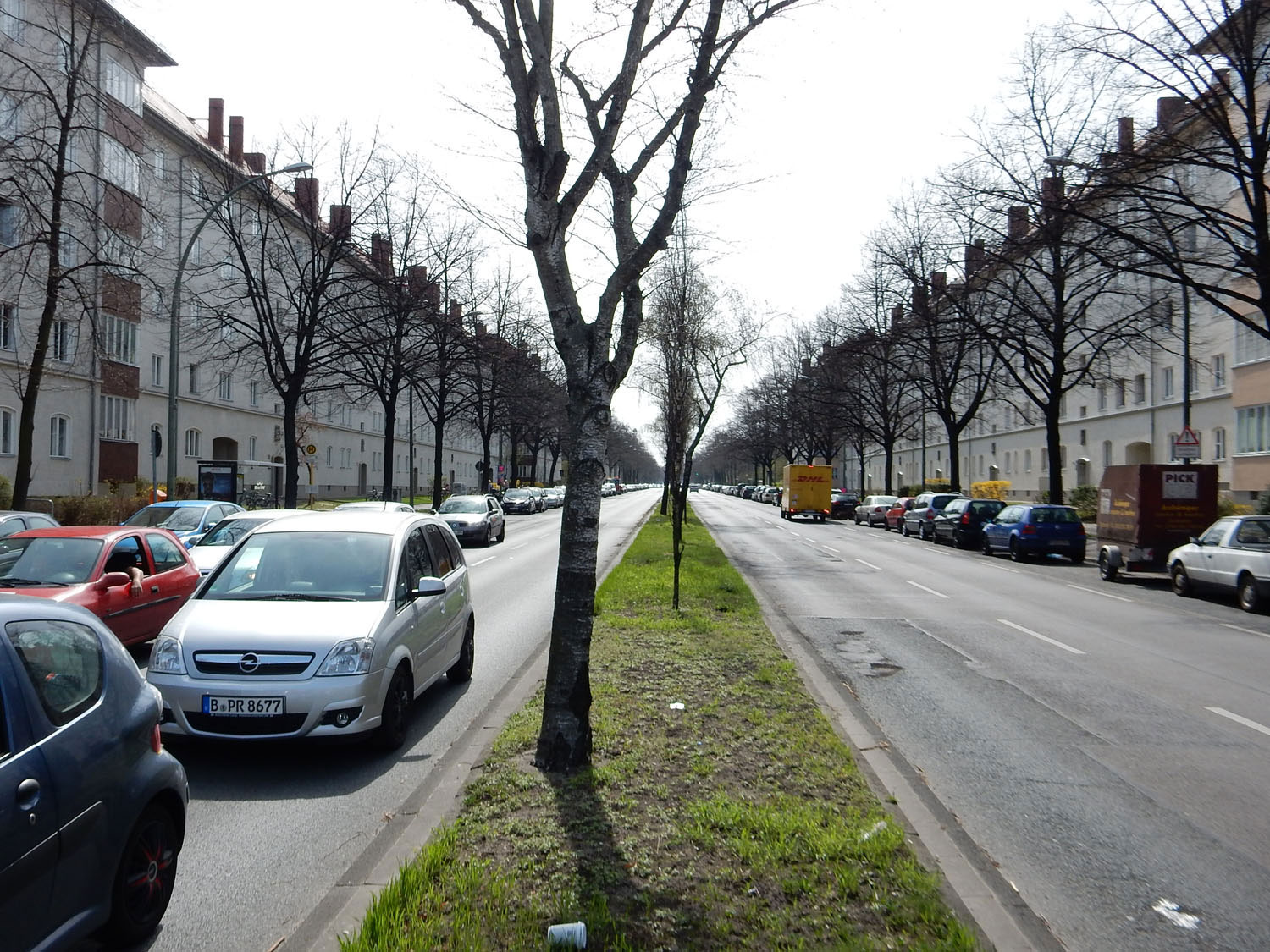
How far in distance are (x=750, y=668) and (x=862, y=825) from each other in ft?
14.8

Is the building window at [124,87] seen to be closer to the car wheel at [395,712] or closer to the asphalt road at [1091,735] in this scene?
the asphalt road at [1091,735]

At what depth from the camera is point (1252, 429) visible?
36719 millimetres

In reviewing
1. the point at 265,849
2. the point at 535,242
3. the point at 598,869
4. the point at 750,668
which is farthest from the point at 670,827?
the point at 750,668

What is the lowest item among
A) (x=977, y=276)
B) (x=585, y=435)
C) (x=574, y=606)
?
(x=574, y=606)

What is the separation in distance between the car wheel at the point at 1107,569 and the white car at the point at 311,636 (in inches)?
707

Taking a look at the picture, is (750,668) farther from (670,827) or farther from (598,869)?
(598,869)

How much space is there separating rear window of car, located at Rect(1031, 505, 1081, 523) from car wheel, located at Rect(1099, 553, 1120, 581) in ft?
15.8

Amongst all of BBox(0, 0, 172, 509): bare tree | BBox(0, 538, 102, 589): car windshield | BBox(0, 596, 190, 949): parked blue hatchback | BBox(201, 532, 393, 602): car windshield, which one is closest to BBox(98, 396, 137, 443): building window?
BBox(0, 0, 172, 509): bare tree

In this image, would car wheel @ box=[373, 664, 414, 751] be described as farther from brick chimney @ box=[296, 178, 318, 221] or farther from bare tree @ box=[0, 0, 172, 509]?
brick chimney @ box=[296, 178, 318, 221]

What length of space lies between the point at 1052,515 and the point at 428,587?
23.5 m

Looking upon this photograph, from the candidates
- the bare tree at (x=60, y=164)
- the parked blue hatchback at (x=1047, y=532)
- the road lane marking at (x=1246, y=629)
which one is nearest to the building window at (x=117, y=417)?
the bare tree at (x=60, y=164)

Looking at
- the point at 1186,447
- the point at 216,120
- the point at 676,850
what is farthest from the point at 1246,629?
the point at 216,120

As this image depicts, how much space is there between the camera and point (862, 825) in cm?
526

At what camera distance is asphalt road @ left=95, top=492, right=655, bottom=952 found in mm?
4336
